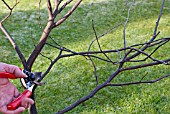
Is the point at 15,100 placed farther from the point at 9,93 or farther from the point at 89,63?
the point at 89,63

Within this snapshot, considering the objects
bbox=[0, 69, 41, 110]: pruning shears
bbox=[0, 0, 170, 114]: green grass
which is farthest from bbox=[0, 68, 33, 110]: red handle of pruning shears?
bbox=[0, 0, 170, 114]: green grass

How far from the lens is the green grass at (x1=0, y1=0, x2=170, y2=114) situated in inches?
87.5

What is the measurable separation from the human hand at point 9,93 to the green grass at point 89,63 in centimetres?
37

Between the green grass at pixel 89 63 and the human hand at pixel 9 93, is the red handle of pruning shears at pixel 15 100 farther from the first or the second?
the green grass at pixel 89 63

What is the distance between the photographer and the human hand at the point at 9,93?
→ 3.69ft

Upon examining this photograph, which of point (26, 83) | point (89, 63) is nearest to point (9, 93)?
point (26, 83)

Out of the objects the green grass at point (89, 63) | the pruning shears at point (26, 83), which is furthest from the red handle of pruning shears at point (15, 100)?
the green grass at point (89, 63)

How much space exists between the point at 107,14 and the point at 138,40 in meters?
0.80

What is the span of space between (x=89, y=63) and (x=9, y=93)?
1.54 meters

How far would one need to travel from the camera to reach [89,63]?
2723mm

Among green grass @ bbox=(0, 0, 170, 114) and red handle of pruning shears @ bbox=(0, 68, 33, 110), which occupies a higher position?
red handle of pruning shears @ bbox=(0, 68, 33, 110)

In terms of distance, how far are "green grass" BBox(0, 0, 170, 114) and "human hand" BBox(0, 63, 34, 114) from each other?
0.37m

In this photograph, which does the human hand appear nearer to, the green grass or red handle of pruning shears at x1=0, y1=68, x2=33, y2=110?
red handle of pruning shears at x1=0, y1=68, x2=33, y2=110

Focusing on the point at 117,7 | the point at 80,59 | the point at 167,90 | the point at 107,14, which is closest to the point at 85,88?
the point at 80,59
